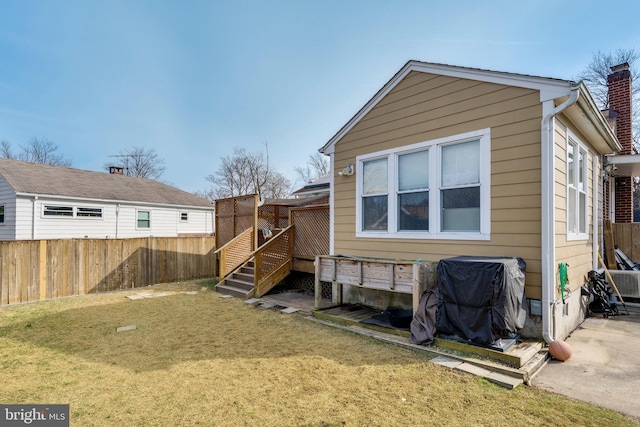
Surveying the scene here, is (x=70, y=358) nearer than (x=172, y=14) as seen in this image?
Yes

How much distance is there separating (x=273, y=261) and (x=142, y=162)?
107 feet

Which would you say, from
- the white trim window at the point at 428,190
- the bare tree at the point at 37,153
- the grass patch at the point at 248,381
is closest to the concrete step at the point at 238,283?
the grass patch at the point at 248,381

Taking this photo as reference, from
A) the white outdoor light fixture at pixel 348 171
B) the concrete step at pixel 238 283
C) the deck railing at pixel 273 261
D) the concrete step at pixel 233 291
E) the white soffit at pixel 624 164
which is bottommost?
the concrete step at pixel 233 291

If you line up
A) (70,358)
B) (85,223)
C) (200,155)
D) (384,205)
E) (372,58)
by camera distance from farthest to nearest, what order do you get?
(200,155) → (85,223) → (372,58) → (384,205) → (70,358)

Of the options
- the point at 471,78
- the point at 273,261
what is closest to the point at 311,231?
the point at 273,261

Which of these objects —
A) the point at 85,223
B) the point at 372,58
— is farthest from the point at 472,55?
the point at 85,223

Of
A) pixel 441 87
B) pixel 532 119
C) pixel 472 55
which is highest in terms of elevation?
pixel 472 55

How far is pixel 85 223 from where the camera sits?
14.5 metres

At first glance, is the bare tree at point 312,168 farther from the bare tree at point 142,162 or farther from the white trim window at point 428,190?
the white trim window at point 428,190

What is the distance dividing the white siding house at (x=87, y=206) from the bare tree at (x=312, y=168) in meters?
14.7

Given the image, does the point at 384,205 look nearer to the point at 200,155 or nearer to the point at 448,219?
the point at 448,219

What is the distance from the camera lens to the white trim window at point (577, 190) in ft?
16.3

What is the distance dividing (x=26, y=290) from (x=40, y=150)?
1252 inches

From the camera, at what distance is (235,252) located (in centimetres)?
935
